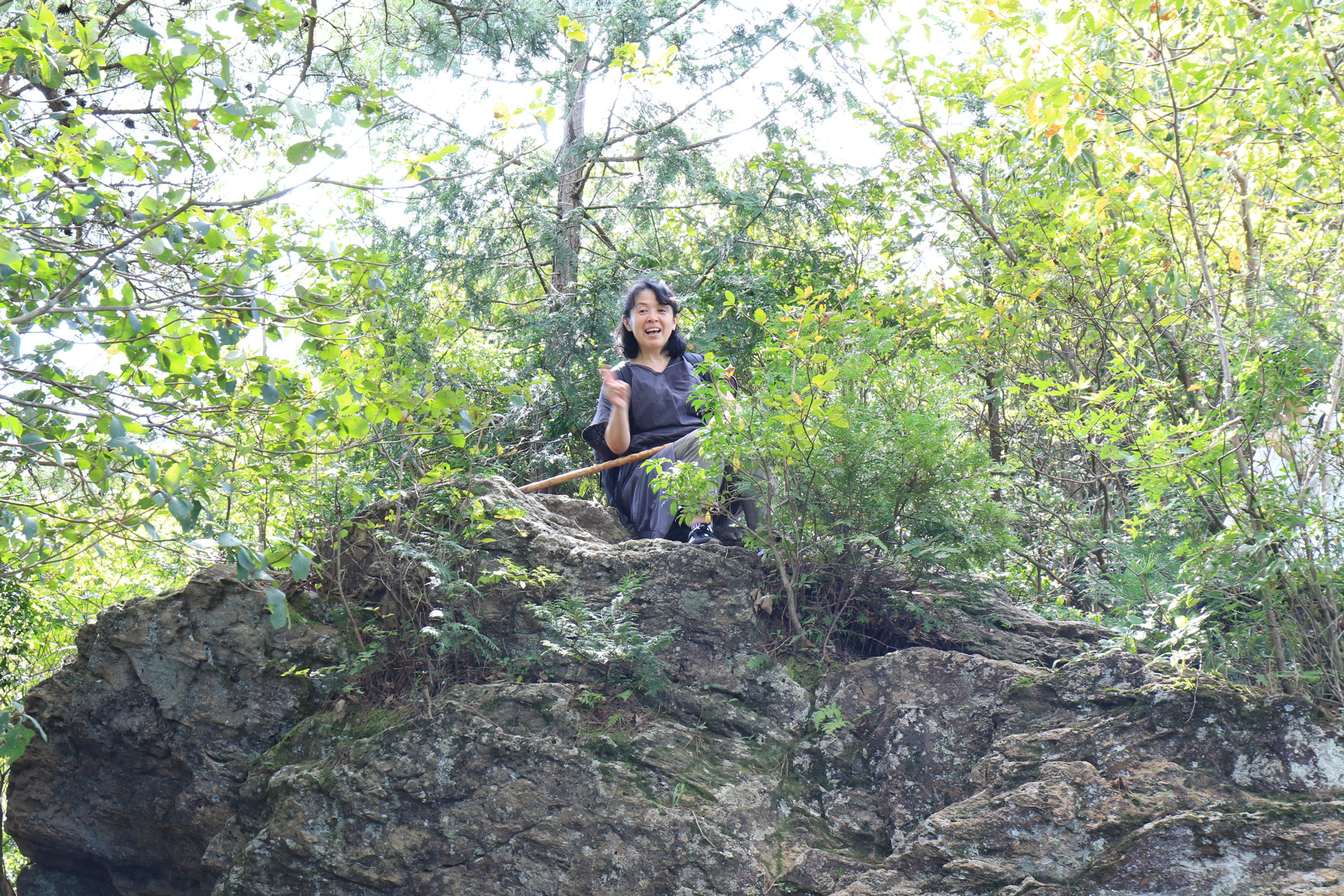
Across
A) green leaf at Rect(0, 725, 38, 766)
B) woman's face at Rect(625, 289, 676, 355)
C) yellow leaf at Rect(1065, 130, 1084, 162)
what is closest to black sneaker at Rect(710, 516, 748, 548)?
woman's face at Rect(625, 289, 676, 355)

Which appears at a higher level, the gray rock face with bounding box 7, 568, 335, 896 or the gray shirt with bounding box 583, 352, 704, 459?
the gray shirt with bounding box 583, 352, 704, 459

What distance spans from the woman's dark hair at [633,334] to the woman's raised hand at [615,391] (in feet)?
1.46

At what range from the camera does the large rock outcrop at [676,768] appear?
9.29 ft

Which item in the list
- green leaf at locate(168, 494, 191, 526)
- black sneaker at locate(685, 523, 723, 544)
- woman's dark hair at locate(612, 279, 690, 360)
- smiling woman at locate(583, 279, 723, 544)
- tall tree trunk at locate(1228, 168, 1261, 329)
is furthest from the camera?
woman's dark hair at locate(612, 279, 690, 360)

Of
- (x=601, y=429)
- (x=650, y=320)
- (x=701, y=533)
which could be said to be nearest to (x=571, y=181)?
(x=650, y=320)

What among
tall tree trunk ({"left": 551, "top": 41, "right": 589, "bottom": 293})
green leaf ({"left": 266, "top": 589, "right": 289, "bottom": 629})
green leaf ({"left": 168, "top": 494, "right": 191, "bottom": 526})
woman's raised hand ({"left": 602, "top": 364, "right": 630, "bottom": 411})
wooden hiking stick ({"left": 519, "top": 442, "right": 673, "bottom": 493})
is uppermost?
tall tree trunk ({"left": 551, "top": 41, "right": 589, "bottom": 293})

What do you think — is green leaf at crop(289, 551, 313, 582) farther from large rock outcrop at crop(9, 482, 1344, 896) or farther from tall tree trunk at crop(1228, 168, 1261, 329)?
tall tree trunk at crop(1228, 168, 1261, 329)

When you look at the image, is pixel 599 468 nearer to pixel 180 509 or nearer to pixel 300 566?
pixel 300 566

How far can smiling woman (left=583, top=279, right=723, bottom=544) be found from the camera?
5145 millimetres

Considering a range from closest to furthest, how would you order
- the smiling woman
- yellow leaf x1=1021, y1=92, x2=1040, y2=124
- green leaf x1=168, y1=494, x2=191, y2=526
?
1. green leaf x1=168, y1=494, x2=191, y2=526
2. yellow leaf x1=1021, y1=92, x2=1040, y2=124
3. the smiling woman

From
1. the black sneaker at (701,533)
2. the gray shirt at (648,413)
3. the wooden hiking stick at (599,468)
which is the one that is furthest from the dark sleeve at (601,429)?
the black sneaker at (701,533)

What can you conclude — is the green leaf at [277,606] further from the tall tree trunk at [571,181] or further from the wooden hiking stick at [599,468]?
the tall tree trunk at [571,181]

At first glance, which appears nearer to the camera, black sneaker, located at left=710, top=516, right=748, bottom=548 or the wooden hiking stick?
black sneaker, located at left=710, top=516, right=748, bottom=548

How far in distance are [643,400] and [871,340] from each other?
1542 millimetres
